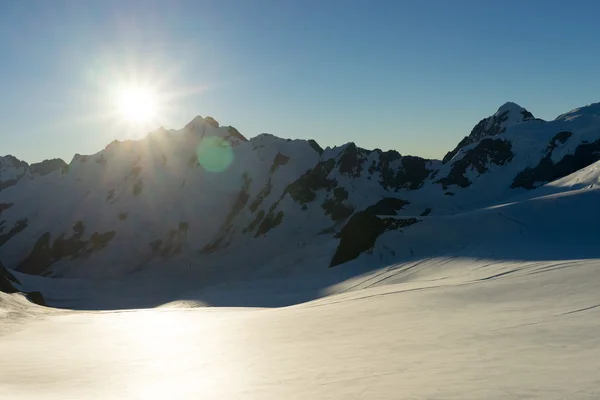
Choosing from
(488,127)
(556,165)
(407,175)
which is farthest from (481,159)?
(488,127)

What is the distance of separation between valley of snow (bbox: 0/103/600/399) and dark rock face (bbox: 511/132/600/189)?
0.41 m

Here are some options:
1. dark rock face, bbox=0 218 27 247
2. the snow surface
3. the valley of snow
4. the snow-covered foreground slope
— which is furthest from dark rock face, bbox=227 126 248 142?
the snow-covered foreground slope

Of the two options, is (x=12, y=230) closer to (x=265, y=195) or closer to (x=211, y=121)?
(x=211, y=121)

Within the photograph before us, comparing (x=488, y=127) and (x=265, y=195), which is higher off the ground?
(x=488, y=127)

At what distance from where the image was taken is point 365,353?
10.0 meters

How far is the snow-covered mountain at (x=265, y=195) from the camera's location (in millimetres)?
100062

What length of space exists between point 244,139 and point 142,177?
46.8m

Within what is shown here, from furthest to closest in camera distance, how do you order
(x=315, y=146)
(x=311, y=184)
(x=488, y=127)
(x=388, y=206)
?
(x=488, y=127), (x=315, y=146), (x=311, y=184), (x=388, y=206)

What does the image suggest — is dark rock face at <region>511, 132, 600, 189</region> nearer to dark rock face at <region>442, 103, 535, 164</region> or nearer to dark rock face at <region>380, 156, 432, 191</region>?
dark rock face at <region>380, 156, 432, 191</region>

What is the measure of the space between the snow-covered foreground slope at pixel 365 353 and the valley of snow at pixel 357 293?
0.06m

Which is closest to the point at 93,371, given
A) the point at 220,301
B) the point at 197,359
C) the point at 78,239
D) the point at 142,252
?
the point at 197,359

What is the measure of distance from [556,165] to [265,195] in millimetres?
83626

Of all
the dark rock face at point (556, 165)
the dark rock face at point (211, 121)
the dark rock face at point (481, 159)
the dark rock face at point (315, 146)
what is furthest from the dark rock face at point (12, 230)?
the dark rock face at point (556, 165)

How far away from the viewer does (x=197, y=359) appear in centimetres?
1141
